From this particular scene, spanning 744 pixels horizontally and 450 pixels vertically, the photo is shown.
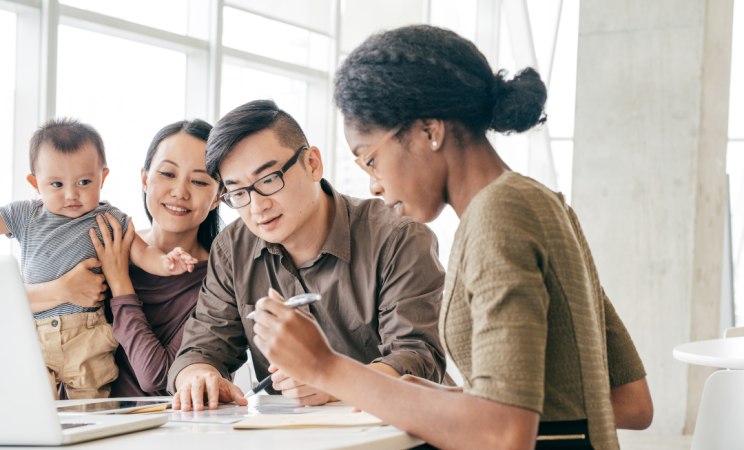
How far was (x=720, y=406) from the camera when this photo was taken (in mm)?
1893

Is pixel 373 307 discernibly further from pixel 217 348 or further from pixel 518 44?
pixel 518 44

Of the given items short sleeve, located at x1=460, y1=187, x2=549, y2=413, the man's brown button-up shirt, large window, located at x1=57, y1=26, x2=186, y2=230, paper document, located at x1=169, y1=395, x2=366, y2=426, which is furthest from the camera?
large window, located at x1=57, y1=26, x2=186, y2=230

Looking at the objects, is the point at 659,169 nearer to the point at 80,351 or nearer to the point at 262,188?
the point at 262,188

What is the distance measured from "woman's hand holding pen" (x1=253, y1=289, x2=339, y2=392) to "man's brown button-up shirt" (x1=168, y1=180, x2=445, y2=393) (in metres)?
0.70

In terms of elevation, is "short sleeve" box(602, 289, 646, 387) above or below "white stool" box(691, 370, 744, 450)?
above

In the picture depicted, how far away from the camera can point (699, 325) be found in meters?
4.52

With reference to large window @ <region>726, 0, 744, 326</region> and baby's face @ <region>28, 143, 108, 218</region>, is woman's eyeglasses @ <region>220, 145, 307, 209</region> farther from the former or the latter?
large window @ <region>726, 0, 744, 326</region>

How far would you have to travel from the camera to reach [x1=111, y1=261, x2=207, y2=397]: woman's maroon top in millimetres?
2066

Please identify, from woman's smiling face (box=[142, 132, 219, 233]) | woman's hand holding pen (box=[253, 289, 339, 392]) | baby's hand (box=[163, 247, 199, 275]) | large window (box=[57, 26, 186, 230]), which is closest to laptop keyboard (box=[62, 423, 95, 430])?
woman's hand holding pen (box=[253, 289, 339, 392])

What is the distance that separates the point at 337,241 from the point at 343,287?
0.44 feet

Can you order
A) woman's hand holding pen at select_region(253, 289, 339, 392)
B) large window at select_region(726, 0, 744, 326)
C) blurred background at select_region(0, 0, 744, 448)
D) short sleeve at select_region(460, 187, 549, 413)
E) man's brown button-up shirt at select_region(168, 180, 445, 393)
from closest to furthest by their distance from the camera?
short sleeve at select_region(460, 187, 549, 413) → woman's hand holding pen at select_region(253, 289, 339, 392) → man's brown button-up shirt at select_region(168, 180, 445, 393) → blurred background at select_region(0, 0, 744, 448) → large window at select_region(726, 0, 744, 326)

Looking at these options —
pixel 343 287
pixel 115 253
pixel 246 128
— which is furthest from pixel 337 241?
pixel 115 253

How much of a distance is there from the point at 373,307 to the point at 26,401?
106 centimetres

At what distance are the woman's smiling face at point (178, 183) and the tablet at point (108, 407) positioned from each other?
721mm
